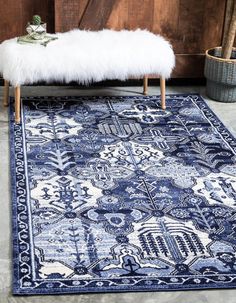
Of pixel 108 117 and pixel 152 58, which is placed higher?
pixel 152 58

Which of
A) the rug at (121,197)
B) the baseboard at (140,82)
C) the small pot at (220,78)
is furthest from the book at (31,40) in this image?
the small pot at (220,78)

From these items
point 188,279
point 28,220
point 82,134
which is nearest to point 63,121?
point 82,134

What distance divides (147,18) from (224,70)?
75 centimetres

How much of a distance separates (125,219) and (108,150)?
2.76 feet

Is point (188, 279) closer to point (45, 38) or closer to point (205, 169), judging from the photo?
point (205, 169)

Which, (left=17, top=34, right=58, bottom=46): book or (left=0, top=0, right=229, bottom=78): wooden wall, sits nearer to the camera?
(left=17, top=34, right=58, bottom=46): book

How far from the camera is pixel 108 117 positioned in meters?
4.43

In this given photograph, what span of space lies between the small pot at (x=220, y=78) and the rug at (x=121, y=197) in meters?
0.23

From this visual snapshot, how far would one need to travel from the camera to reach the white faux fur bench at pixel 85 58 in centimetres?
416

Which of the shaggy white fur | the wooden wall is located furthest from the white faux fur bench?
the wooden wall

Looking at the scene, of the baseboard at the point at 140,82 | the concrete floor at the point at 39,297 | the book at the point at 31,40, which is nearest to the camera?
the concrete floor at the point at 39,297

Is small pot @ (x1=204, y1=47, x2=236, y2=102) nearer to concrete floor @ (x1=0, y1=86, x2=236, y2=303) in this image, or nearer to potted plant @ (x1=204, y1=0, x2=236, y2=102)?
potted plant @ (x1=204, y1=0, x2=236, y2=102)

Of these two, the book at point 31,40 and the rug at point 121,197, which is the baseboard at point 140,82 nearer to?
the rug at point 121,197

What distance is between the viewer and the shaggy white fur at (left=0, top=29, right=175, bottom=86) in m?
4.16
